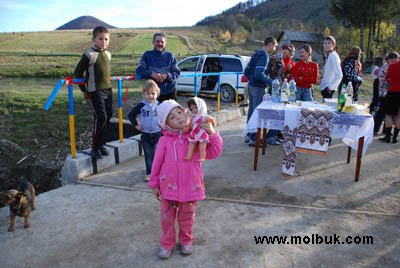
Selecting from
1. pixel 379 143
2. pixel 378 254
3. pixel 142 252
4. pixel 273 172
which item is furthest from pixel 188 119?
pixel 379 143

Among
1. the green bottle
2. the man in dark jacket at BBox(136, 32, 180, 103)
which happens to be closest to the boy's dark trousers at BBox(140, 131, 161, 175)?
the man in dark jacket at BBox(136, 32, 180, 103)

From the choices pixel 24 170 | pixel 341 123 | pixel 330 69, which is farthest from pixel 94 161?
pixel 330 69

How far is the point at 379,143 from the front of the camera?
20.9 feet

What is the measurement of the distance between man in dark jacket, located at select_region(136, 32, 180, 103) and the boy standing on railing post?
57 cm

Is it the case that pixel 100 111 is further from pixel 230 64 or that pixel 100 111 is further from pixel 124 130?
pixel 230 64

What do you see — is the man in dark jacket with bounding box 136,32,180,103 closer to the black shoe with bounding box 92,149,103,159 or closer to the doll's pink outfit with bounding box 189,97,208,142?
the black shoe with bounding box 92,149,103,159

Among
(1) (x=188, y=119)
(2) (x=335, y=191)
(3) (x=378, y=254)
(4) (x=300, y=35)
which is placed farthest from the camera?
(4) (x=300, y=35)

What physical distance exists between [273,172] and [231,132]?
8.09 ft

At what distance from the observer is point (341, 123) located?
4301 millimetres

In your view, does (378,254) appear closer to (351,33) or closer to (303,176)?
(303,176)

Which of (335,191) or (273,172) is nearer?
(335,191)

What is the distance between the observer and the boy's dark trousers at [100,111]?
4.30 m

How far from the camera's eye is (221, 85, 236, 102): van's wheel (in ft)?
37.3

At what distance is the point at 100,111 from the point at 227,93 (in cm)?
759
